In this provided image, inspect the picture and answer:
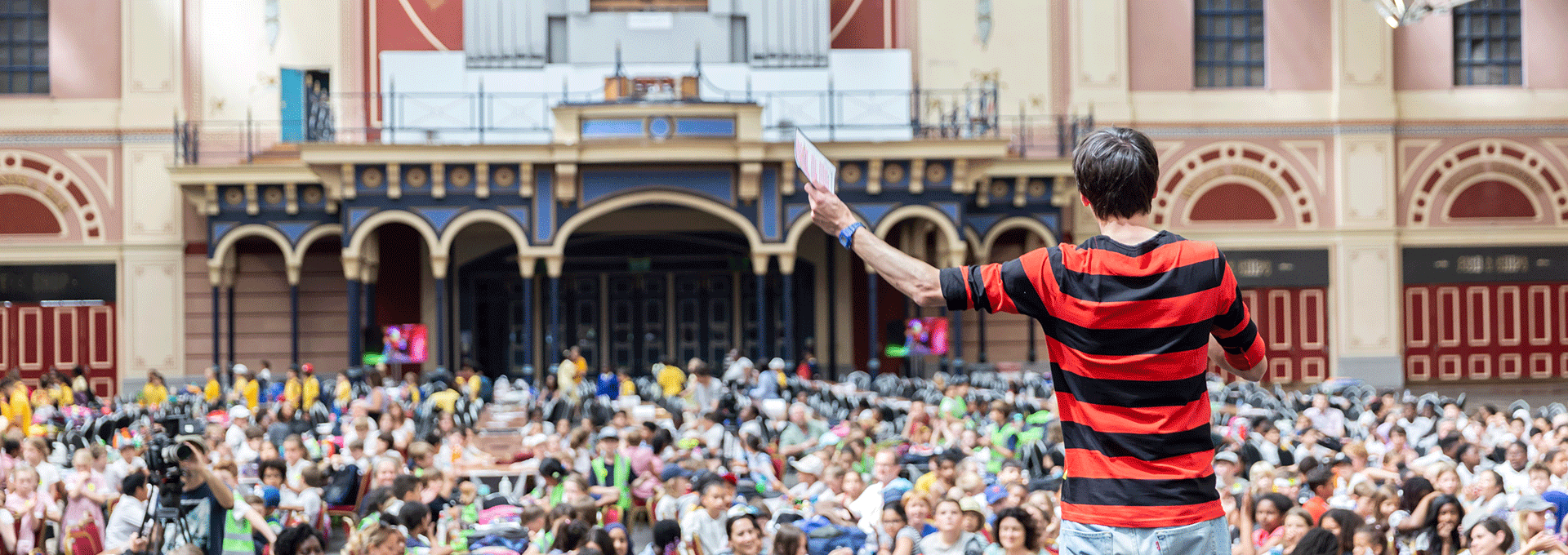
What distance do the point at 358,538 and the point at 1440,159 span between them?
2358 cm

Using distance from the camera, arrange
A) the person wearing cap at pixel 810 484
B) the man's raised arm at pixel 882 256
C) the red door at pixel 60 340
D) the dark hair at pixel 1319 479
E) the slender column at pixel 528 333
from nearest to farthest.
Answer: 1. the man's raised arm at pixel 882 256
2. the dark hair at pixel 1319 479
3. the person wearing cap at pixel 810 484
4. the slender column at pixel 528 333
5. the red door at pixel 60 340

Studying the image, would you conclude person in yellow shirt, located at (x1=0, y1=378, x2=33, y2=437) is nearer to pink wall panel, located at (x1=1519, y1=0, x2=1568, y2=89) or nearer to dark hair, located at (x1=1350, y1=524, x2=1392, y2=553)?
dark hair, located at (x1=1350, y1=524, x2=1392, y2=553)

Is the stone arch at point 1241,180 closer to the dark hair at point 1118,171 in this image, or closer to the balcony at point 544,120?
the balcony at point 544,120

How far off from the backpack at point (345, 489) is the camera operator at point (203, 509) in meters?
3.48

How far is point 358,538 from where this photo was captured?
7297mm

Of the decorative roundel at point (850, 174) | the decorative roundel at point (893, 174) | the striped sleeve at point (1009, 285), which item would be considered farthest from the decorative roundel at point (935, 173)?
the striped sleeve at point (1009, 285)

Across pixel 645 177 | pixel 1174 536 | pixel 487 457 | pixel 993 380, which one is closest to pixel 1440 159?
pixel 993 380

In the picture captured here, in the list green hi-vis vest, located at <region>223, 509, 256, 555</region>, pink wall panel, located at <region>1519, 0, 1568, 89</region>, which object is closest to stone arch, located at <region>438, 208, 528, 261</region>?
green hi-vis vest, located at <region>223, 509, 256, 555</region>

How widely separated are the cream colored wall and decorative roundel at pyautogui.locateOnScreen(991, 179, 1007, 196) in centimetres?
188

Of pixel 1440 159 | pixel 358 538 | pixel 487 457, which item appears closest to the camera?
pixel 358 538

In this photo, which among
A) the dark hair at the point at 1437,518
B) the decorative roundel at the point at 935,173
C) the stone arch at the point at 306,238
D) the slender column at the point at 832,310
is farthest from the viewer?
the slender column at the point at 832,310

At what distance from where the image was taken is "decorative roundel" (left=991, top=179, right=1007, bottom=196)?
956 inches

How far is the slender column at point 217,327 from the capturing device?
2378 centimetres

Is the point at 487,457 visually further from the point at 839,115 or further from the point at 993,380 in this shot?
the point at 839,115
